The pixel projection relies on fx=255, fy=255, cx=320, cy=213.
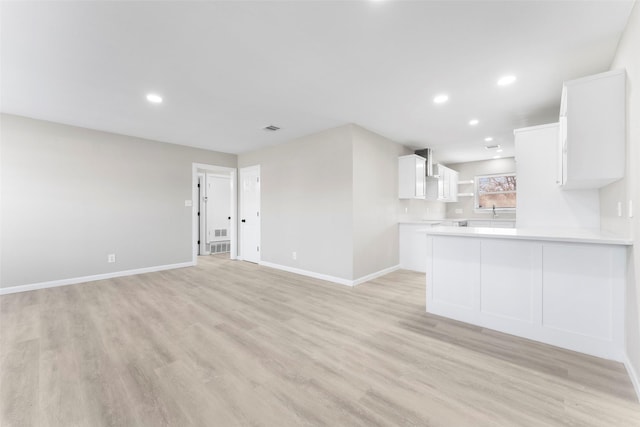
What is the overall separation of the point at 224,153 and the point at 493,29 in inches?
216

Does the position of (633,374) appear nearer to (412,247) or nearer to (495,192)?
(412,247)

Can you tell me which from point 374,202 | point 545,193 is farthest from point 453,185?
point 545,193

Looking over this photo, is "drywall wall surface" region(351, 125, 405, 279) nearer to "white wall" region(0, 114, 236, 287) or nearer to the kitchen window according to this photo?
the kitchen window

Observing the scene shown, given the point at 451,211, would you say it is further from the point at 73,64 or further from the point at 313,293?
the point at 73,64

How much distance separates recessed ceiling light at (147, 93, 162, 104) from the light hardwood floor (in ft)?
8.44

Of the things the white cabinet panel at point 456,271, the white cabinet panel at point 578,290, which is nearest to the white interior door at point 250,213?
the white cabinet panel at point 456,271

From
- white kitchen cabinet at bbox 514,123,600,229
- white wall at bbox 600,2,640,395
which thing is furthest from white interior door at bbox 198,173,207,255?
white wall at bbox 600,2,640,395

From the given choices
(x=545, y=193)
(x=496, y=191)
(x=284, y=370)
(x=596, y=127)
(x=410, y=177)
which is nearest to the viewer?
(x=284, y=370)

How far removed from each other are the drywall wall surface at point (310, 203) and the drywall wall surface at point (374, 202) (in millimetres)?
166

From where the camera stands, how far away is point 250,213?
5957mm

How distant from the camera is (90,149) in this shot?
4289 mm

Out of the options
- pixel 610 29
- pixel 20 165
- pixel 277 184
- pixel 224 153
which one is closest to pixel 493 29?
pixel 610 29

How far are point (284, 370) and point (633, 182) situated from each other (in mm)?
2788

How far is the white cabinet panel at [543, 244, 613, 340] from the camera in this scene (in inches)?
79.0
